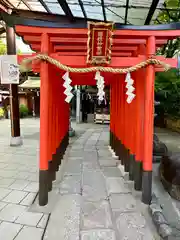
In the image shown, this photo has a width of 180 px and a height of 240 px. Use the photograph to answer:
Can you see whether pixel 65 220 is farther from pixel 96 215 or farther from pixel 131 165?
pixel 131 165

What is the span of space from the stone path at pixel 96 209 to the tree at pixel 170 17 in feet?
13.8

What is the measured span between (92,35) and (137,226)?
2.40m

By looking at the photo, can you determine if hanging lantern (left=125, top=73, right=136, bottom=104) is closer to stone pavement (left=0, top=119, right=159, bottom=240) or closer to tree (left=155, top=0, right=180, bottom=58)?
stone pavement (left=0, top=119, right=159, bottom=240)

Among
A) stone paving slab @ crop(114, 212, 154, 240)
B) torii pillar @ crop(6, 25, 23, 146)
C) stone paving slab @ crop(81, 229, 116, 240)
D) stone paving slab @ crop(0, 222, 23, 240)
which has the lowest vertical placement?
stone paving slab @ crop(114, 212, 154, 240)

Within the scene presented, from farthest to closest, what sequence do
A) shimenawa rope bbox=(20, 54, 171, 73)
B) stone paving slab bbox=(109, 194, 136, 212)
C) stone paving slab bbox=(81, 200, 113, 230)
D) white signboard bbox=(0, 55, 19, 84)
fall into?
white signboard bbox=(0, 55, 19, 84), stone paving slab bbox=(109, 194, 136, 212), shimenawa rope bbox=(20, 54, 171, 73), stone paving slab bbox=(81, 200, 113, 230)

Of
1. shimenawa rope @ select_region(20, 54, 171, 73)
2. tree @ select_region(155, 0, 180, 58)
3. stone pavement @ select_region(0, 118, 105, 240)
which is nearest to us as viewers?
stone pavement @ select_region(0, 118, 105, 240)

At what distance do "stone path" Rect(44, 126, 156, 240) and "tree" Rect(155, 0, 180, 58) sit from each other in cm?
419

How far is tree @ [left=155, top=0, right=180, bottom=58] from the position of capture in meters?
6.14

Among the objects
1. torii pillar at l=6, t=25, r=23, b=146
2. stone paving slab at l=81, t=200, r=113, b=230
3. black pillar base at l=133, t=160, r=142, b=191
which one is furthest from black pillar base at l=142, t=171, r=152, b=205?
torii pillar at l=6, t=25, r=23, b=146

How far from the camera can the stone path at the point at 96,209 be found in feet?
6.99

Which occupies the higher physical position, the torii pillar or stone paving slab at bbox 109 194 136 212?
the torii pillar

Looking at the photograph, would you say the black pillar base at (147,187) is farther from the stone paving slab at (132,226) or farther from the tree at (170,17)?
the tree at (170,17)

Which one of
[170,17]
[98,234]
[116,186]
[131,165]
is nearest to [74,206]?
[98,234]

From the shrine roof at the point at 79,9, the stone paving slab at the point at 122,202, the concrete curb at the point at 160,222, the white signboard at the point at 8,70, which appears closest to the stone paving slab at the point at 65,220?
the stone paving slab at the point at 122,202
